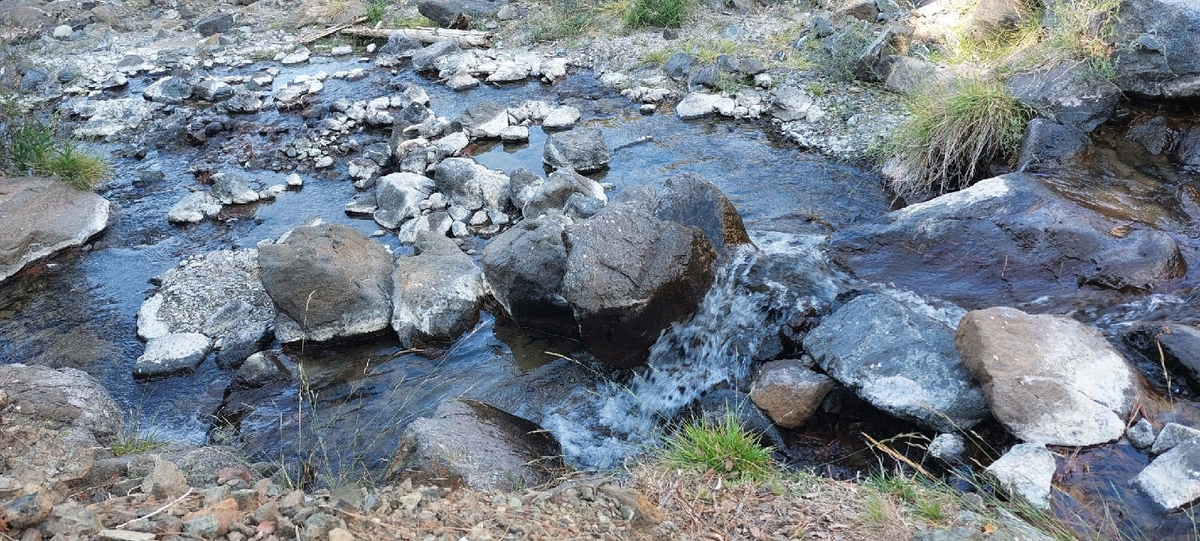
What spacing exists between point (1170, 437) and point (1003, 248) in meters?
1.84

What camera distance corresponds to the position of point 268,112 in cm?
896

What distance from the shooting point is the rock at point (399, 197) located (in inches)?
257

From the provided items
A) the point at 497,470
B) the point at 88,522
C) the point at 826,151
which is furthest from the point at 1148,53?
the point at 88,522

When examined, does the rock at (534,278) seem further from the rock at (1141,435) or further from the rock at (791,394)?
the rock at (1141,435)

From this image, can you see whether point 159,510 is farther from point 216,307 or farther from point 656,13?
point 656,13

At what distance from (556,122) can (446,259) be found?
2.94 metres

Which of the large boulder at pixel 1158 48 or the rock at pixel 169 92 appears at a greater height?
the large boulder at pixel 1158 48

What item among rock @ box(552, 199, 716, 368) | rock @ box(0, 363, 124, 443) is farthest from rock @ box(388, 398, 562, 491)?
rock @ box(0, 363, 124, 443)

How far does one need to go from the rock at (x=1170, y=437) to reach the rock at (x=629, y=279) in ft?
7.57

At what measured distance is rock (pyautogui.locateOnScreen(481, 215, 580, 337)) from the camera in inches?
196

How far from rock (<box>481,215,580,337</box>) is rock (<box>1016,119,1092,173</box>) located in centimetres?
335

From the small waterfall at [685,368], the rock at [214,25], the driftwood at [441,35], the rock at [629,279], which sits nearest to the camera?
the small waterfall at [685,368]

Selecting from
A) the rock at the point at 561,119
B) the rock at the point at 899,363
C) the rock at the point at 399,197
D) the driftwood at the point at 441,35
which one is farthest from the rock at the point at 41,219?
the rock at the point at 899,363

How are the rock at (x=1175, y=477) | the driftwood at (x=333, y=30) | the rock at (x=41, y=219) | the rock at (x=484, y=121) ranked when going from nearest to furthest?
the rock at (x=1175, y=477), the rock at (x=41, y=219), the rock at (x=484, y=121), the driftwood at (x=333, y=30)
